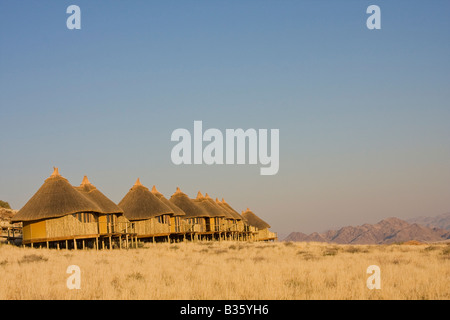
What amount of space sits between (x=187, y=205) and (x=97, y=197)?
1917 centimetres

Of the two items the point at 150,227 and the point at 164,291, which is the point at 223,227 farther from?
the point at 164,291

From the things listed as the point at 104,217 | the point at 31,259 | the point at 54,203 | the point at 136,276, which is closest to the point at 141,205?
the point at 104,217

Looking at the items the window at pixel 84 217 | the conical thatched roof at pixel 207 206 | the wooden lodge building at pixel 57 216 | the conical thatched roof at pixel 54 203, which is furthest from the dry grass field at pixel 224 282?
the conical thatched roof at pixel 207 206

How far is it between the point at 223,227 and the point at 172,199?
9499 millimetres

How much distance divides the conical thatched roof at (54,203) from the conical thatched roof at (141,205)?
8648 mm

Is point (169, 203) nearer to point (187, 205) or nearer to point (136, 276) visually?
point (187, 205)

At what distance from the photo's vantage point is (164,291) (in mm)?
14898

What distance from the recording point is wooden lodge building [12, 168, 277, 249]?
3766cm

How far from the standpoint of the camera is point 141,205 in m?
49.6

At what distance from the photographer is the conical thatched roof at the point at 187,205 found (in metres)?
61.5

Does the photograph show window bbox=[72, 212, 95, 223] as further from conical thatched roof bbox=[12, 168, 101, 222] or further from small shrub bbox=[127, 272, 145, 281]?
small shrub bbox=[127, 272, 145, 281]

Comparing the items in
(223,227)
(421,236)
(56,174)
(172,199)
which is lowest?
(421,236)

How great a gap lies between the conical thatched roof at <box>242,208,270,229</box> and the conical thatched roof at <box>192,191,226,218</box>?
76.9 feet
